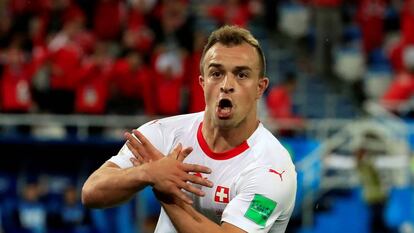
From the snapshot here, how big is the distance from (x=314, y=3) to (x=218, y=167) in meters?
13.7

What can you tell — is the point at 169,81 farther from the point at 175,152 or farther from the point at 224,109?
the point at 175,152

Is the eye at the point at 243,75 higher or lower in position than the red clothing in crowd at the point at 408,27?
higher

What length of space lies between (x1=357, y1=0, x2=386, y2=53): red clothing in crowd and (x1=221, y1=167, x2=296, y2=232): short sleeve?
592 inches

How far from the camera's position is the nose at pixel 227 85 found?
5.29 meters

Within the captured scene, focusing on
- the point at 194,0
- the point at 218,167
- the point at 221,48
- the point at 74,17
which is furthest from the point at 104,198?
the point at 194,0

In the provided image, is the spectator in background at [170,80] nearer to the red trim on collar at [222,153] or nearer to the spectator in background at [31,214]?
the spectator in background at [31,214]

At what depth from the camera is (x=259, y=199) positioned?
5.27 m

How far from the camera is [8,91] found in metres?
15.5

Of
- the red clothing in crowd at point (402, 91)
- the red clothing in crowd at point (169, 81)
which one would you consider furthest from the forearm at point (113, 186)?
the red clothing in crowd at point (402, 91)

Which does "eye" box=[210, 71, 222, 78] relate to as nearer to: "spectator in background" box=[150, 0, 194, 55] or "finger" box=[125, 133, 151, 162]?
"finger" box=[125, 133, 151, 162]

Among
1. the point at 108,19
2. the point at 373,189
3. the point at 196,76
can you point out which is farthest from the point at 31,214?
the point at 373,189

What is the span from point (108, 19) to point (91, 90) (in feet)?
9.24

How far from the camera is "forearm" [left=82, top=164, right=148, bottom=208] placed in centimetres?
513

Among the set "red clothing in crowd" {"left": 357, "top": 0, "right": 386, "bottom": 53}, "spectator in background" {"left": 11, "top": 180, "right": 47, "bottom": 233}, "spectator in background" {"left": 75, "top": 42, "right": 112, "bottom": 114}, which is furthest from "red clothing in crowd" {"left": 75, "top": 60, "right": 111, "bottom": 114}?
"red clothing in crowd" {"left": 357, "top": 0, "right": 386, "bottom": 53}
